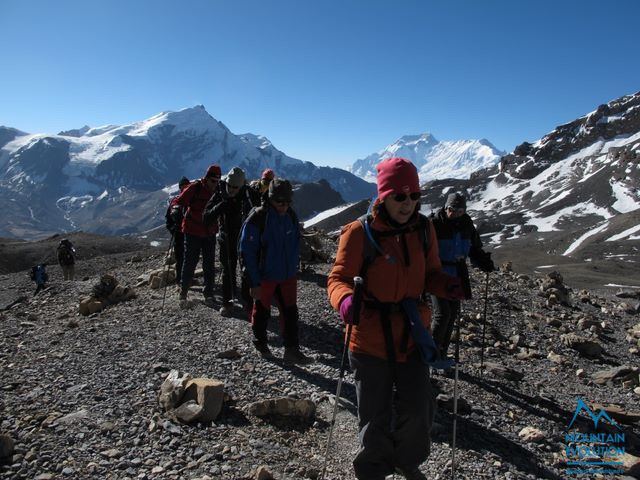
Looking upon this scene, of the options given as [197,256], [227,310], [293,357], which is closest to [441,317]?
[293,357]

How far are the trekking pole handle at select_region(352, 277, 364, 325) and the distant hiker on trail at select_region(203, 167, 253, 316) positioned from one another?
23.0ft

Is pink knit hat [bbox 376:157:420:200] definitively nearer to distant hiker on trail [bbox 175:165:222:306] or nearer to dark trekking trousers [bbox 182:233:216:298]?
distant hiker on trail [bbox 175:165:222:306]

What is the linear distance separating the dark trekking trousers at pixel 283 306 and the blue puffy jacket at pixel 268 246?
0.16 m

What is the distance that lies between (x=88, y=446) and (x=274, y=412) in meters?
2.41

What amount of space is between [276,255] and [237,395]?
235cm

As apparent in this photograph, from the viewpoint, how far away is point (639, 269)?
59812mm

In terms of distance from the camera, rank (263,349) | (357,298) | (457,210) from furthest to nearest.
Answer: (263,349) → (457,210) → (357,298)

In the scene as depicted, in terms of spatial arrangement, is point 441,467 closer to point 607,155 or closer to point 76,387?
point 76,387

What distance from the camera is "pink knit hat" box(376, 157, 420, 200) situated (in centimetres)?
440

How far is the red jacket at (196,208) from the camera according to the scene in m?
11.6

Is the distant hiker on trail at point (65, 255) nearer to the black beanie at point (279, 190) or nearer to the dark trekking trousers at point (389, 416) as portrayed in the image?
the black beanie at point (279, 190)

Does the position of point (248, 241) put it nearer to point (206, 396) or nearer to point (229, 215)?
point (206, 396)

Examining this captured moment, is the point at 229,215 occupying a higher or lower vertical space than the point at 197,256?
higher

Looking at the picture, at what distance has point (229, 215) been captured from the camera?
11.2 m
